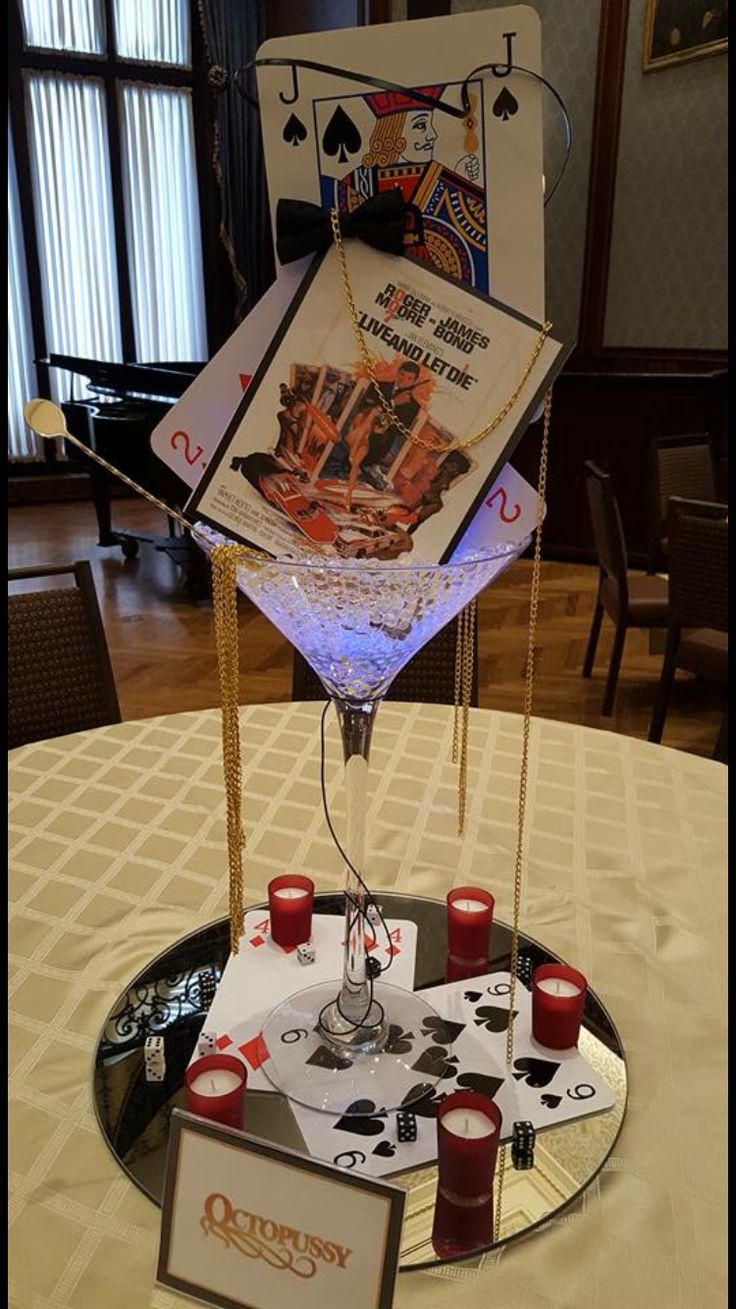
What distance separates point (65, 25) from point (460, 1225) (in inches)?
267

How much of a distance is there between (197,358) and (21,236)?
4.30 feet

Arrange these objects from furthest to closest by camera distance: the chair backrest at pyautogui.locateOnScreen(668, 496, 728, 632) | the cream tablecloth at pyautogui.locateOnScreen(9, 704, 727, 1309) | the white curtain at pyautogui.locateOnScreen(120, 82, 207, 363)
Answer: the white curtain at pyautogui.locateOnScreen(120, 82, 207, 363), the chair backrest at pyautogui.locateOnScreen(668, 496, 728, 632), the cream tablecloth at pyautogui.locateOnScreen(9, 704, 727, 1309)

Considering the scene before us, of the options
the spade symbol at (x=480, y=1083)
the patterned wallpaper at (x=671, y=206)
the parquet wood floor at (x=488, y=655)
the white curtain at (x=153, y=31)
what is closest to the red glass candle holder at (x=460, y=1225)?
the spade symbol at (x=480, y=1083)

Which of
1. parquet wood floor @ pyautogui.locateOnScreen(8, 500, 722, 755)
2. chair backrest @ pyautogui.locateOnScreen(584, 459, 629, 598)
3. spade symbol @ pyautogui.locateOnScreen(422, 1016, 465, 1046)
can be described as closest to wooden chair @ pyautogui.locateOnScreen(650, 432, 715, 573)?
parquet wood floor @ pyautogui.locateOnScreen(8, 500, 722, 755)

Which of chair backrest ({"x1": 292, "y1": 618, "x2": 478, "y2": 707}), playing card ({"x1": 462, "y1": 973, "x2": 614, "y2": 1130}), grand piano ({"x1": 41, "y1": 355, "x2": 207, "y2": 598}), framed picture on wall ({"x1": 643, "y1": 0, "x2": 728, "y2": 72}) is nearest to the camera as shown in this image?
playing card ({"x1": 462, "y1": 973, "x2": 614, "y2": 1130})

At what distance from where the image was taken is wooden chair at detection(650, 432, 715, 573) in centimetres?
341

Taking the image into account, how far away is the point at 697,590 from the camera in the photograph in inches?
91.4

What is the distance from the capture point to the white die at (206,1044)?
751mm

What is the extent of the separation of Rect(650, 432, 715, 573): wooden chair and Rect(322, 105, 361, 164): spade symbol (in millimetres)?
2878

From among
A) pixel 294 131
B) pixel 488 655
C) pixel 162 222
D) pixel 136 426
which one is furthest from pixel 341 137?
pixel 162 222

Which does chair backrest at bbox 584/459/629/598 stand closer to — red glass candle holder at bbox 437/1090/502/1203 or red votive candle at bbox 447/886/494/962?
red votive candle at bbox 447/886/494/962

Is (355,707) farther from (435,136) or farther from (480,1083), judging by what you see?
(435,136)

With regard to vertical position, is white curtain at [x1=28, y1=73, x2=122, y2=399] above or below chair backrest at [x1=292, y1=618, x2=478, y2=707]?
above

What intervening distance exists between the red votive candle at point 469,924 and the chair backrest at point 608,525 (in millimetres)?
1963
